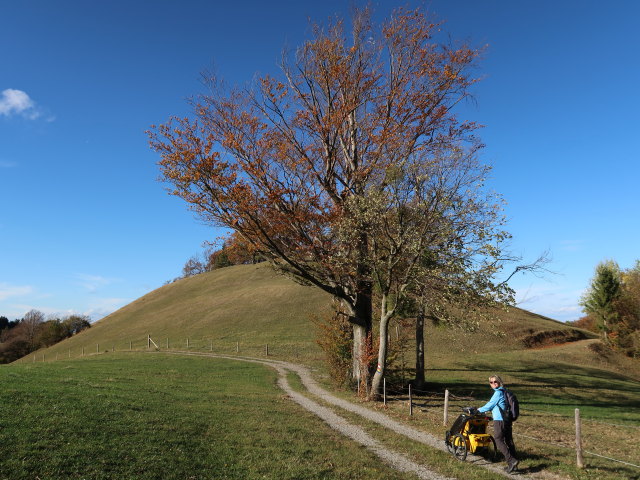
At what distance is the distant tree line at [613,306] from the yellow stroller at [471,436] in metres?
60.6

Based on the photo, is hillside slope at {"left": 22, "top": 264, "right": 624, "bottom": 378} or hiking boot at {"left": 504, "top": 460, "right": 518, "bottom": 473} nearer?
hiking boot at {"left": 504, "top": 460, "right": 518, "bottom": 473}

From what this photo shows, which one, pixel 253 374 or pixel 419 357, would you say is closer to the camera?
pixel 419 357

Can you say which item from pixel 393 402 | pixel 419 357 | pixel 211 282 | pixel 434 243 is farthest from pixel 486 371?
pixel 211 282

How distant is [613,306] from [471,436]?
66.1 m

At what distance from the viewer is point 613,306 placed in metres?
63.2

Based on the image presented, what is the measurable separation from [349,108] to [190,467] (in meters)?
19.4

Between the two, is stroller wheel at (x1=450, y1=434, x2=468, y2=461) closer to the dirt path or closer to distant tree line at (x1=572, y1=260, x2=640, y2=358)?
the dirt path

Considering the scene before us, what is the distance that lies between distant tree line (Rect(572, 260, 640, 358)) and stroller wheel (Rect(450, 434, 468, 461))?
61012 mm

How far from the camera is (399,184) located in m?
19.7

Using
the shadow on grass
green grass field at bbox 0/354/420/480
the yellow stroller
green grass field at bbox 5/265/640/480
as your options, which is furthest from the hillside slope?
the yellow stroller

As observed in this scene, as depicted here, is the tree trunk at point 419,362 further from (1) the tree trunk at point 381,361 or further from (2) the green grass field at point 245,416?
(1) the tree trunk at point 381,361

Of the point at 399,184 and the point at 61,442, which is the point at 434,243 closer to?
the point at 399,184

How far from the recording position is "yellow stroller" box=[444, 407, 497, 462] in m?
11.6

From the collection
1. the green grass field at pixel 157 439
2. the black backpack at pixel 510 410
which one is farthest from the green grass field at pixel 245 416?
the black backpack at pixel 510 410
